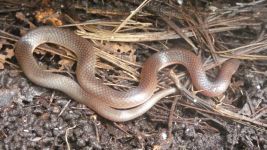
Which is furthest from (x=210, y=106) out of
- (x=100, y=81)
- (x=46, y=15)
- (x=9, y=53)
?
(x=9, y=53)

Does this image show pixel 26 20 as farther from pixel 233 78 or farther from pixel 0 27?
pixel 233 78

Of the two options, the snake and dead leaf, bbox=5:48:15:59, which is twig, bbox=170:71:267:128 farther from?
dead leaf, bbox=5:48:15:59

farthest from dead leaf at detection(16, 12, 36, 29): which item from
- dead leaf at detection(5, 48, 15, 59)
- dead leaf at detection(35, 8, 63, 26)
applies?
dead leaf at detection(5, 48, 15, 59)

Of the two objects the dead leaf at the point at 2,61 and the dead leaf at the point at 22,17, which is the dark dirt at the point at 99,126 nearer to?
the dead leaf at the point at 2,61

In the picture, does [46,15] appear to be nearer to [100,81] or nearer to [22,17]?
[22,17]

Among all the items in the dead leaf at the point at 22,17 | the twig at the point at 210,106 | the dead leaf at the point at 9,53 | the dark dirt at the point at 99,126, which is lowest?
the dark dirt at the point at 99,126

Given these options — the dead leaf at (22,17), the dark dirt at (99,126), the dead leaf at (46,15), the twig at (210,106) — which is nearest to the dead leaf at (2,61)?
the dark dirt at (99,126)
